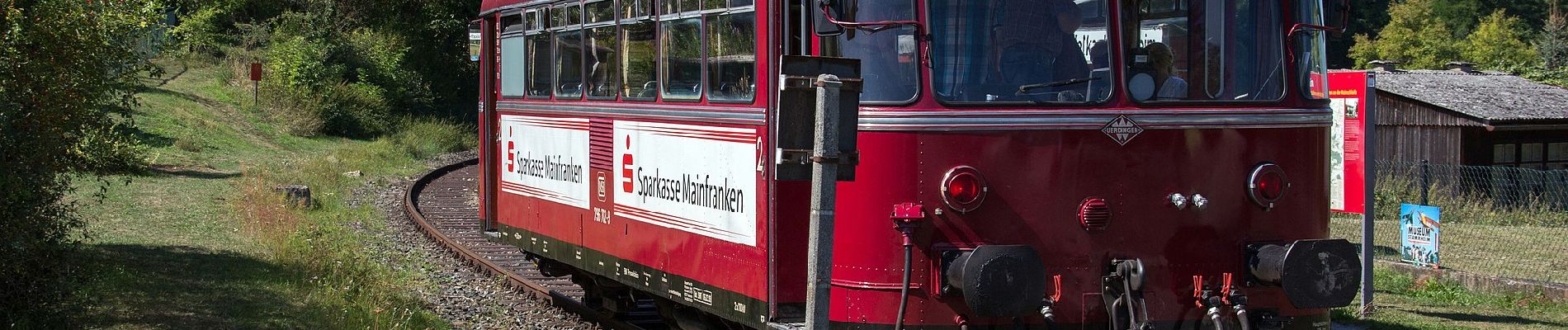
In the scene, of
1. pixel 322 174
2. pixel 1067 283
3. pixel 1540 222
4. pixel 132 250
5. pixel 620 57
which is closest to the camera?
pixel 1067 283

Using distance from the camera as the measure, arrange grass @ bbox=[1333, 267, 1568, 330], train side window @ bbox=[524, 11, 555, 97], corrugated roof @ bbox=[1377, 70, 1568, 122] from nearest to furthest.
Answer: train side window @ bbox=[524, 11, 555, 97] < grass @ bbox=[1333, 267, 1568, 330] < corrugated roof @ bbox=[1377, 70, 1568, 122]

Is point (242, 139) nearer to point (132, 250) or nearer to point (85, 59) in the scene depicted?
point (132, 250)

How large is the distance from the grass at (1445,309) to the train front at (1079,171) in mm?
4343

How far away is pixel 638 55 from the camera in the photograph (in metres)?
8.66

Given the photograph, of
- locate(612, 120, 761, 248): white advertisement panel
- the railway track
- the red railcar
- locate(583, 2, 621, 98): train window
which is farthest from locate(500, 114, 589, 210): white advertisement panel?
the red railcar

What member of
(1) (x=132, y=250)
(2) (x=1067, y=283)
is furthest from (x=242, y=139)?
(2) (x=1067, y=283)

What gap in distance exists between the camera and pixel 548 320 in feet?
37.3

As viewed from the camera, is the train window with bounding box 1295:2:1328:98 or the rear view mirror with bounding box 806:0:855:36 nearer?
the rear view mirror with bounding box 806:0:855:36

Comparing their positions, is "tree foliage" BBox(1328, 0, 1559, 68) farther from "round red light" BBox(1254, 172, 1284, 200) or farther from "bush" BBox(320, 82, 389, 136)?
"round red light" BBox(1254, 172, 1284, 200)

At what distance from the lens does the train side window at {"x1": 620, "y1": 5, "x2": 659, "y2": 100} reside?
844cm

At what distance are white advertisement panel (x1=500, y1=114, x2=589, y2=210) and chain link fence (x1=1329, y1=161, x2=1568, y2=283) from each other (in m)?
7.67

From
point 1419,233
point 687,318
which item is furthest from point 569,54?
point 1419,233

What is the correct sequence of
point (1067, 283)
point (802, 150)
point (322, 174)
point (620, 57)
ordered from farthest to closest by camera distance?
point (322, 174) < point (620, 57) < point (1067, 283) < point (802, 150)

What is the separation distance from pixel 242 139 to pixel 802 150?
26057 millimetres
